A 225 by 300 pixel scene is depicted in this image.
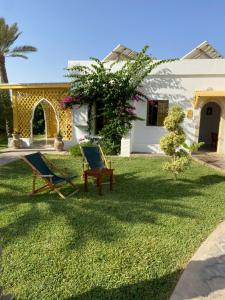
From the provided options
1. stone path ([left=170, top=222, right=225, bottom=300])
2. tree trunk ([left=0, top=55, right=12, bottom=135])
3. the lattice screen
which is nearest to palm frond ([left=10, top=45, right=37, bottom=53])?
tree trunk ([left=0, top=55, right=12, bottom=135])

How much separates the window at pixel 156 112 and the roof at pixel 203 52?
17.8ft

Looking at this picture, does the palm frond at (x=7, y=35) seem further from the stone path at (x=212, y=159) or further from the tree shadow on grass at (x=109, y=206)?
the stone path at (x=212, y=159)

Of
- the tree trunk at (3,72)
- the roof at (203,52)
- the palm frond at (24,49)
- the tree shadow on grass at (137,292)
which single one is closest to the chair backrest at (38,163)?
the tree shadow on grass at (137,292)

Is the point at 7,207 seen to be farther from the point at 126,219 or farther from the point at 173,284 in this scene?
the point at 173,284

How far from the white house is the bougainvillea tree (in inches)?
19.5

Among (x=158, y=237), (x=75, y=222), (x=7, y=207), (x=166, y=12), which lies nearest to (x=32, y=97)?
(x=166, y=12)

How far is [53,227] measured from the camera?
15.9ft

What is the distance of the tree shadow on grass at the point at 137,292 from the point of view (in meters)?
3.10

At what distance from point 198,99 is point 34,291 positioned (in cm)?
1179

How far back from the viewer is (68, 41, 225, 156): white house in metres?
12.6

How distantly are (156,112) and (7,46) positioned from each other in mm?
15767

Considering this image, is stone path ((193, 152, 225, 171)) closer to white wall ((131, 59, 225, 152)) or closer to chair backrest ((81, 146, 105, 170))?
white wall ((131, 59, 225, 152))

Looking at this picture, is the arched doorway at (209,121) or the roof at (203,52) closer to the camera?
the arched doorway at (209,121)

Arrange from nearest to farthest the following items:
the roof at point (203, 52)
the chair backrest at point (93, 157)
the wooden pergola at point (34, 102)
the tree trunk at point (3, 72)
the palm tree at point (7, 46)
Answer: the chair backrest at point (93, 157) < the wooden pergola at point (34, 102) < the roof at point (203, 52) < the palm tree at point (7, 46) < the tree trunk at point (3, 72)
